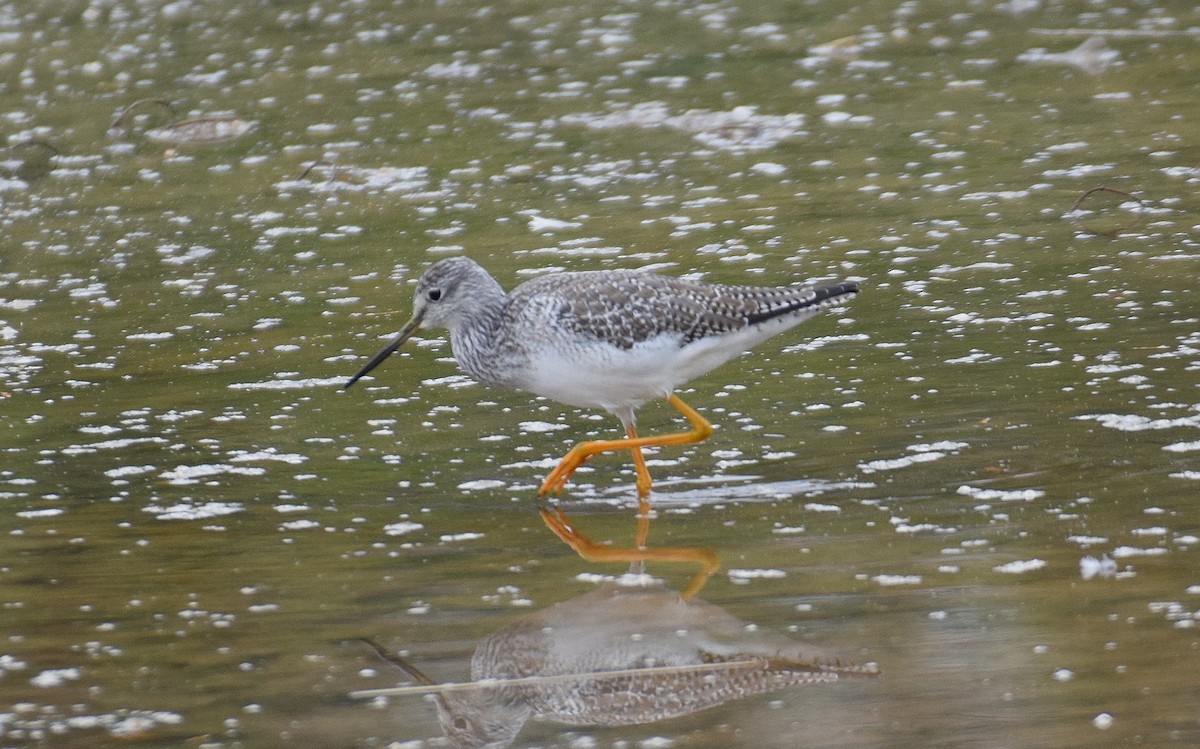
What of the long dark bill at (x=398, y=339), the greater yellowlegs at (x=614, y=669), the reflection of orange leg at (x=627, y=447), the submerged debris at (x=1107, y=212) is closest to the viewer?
the greater yellowlegs at (x=614, y=669)

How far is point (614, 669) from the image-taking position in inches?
261

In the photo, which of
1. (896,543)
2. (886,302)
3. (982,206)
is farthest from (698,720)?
(982,206)

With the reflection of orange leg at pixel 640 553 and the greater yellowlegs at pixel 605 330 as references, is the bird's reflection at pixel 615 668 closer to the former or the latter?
the reflection of orange leg at pixel 640 553

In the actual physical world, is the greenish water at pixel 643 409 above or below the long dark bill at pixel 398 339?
below

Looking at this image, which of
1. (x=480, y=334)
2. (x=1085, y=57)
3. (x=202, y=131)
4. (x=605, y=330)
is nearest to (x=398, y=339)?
(x=480, y=334)

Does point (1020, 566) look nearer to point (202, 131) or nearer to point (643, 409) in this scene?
point (643, 409)

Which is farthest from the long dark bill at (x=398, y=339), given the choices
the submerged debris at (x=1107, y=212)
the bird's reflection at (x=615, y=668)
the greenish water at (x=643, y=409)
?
the submerged debris at (x=1107, y=212)

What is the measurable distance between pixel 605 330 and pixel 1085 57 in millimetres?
11904

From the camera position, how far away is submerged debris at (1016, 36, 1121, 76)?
18516 mm

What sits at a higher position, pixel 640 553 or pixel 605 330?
pixel 605 330

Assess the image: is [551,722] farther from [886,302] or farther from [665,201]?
[665,201]

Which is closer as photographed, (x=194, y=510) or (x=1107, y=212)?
(x=194, y=510)

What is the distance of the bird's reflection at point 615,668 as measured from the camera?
20.7 ft

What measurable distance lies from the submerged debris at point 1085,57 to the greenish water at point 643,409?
98 millimetres
